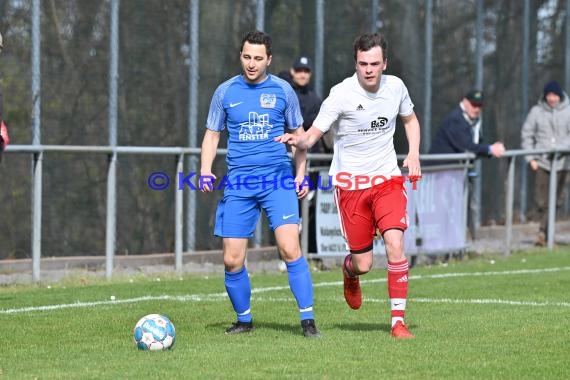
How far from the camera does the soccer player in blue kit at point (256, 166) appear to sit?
32.3 feet

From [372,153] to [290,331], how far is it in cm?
141

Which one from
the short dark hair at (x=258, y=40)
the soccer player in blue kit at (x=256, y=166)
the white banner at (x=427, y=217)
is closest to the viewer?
the short dark hair at (x=258, y=40)

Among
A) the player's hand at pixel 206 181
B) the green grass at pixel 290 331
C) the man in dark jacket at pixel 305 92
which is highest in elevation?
the man in dark jacket at pixel 305 92

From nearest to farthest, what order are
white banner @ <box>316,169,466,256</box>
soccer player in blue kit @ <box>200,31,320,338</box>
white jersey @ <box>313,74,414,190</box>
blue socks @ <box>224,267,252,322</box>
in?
soccer player in blue kit @ <box>200,31,320,338</box> → white jersey @ <box>313,74,414,190</box> → blue socks @ <box>224,267,252,322</box> → white banner @ <box>316,169,466,256</box>

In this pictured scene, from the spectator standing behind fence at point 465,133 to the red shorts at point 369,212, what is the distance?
7594mm

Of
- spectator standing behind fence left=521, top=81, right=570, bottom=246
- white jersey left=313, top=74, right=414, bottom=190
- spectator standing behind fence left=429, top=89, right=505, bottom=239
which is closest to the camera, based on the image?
white jersey left=313, top=74, right=414, bottom=190

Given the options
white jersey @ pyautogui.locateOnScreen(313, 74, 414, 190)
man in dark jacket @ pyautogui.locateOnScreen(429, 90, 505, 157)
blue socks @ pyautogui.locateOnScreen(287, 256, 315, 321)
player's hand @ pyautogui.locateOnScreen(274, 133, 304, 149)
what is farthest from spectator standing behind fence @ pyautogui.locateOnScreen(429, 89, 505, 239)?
player's hand @ pyautogui.locateOnScreen(274, 133, 304, 149)

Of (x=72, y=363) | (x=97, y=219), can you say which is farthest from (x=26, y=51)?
(x=72, y=363)

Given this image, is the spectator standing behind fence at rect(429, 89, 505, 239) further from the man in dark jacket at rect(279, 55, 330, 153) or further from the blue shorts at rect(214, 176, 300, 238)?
the blue shorts at rect(214, 176, 300, 238)

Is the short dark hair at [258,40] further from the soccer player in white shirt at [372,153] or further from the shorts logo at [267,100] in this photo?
the soccer player in white shirt at [372,153]

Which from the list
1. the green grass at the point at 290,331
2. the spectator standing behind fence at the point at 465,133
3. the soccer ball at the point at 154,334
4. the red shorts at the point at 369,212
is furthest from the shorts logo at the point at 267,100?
the spectator standing behind fence at the point at 465,133

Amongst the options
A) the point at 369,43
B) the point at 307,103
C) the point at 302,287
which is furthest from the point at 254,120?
the point at 307,103

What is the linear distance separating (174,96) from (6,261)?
3573mm

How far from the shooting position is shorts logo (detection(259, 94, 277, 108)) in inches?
389
